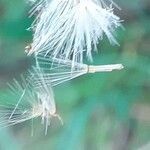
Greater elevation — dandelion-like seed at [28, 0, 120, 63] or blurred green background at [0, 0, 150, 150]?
dandelion-like seed at [28, 0, 120, 63]

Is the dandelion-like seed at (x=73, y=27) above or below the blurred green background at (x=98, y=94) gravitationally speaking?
above

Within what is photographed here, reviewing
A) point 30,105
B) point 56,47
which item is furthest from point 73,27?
point 30,105

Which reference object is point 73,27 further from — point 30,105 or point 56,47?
point 30,105

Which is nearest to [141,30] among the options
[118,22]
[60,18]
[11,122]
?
[118,22]

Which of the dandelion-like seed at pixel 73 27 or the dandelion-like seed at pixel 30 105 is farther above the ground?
the dandelion-like seed at pixel 73 27
